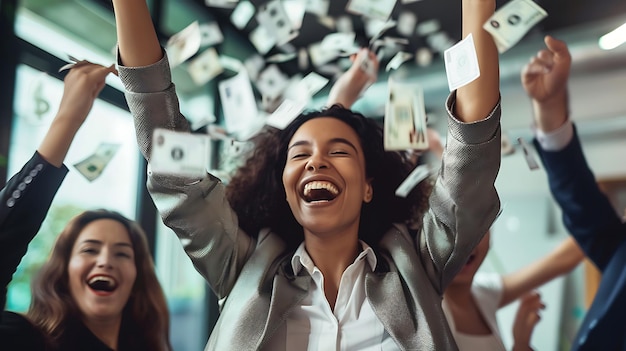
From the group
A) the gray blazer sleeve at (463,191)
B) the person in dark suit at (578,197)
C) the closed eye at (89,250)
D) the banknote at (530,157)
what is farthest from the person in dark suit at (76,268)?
the person in dark suit at (578,197)

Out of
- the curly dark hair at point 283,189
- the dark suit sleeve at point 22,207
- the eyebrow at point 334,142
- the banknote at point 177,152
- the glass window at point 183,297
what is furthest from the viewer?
the glass window at point 183,297

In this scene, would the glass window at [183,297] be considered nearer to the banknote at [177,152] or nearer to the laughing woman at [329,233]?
the laughing woman at [329,233]

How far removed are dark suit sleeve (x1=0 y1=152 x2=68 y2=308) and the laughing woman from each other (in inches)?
9.0

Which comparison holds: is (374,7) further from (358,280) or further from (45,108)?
(45,108)

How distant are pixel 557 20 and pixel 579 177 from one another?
1356 millimetres

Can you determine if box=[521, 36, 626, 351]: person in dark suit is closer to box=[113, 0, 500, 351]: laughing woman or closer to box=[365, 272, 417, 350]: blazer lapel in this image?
box=[113, 0, 500, 351]: laughing woman

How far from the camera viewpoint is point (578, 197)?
1540 mm

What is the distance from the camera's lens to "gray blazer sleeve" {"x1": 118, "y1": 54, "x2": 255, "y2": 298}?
3.25ft

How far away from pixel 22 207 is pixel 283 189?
0.55 m

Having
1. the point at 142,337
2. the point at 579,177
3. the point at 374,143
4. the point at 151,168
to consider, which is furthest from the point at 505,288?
the point at 151,168

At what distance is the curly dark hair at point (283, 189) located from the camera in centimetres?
132

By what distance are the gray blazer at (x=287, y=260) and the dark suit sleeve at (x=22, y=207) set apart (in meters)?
0.23

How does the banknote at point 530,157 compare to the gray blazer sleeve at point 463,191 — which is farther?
the banknote at point 530,157

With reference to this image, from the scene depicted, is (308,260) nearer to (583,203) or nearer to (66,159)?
(66,159)
